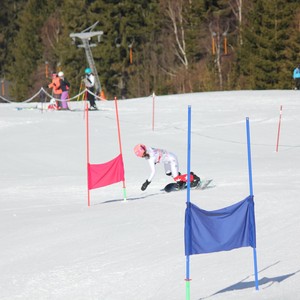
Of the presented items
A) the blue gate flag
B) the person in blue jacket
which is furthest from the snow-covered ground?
the person in blue jacket

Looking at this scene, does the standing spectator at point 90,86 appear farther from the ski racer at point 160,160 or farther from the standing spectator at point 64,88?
the ski racer at point 160,160

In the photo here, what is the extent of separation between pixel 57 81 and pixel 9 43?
72842 mm

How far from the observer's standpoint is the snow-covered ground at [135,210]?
36.9 ft

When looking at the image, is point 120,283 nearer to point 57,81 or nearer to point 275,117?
point 275,117

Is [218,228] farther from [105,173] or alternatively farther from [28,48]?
[28,48]

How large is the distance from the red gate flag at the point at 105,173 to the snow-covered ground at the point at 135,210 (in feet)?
1.43

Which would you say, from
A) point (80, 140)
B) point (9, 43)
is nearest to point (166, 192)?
point (80, 140)

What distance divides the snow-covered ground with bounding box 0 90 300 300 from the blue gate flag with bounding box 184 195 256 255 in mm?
580

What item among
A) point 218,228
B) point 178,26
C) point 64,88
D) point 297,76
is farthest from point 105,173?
point 178,26

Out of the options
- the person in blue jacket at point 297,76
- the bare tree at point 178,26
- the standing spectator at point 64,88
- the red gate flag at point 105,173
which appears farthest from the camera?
the bare tree at point 178,26

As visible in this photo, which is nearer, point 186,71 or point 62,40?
point 186,71

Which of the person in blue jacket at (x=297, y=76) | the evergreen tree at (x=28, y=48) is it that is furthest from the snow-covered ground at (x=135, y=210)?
the evergreen tree at (x=28, y=48)

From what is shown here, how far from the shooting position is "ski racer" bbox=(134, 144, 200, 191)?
17.5 meters

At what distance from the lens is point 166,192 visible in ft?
61.6
